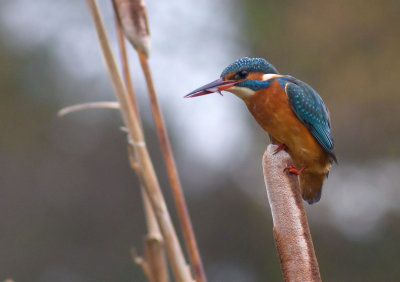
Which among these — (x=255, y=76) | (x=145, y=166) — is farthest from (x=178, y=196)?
(x=255, y=76)

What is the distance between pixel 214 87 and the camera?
89cm

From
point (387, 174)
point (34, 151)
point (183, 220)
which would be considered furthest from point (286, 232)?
point (34, 151)

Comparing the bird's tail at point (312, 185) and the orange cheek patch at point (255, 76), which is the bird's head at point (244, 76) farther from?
the bird's tail at point (312, 185)

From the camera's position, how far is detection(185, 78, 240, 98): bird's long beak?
0.82m

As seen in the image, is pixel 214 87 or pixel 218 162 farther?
pixel 218 162

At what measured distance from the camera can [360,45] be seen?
6.36 m

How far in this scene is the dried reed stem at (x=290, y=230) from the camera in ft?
2.15

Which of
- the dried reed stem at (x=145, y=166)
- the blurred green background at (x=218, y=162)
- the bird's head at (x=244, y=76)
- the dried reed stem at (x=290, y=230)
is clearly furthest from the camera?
the blurred green background at (x=218, y=162)

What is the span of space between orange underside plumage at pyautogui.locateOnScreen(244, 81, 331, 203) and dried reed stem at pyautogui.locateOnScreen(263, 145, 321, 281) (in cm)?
29

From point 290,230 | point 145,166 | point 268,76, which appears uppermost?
point 268,76

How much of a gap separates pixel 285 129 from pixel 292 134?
0.01 m

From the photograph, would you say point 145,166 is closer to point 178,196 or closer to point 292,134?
point 178,196

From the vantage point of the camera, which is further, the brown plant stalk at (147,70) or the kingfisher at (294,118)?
the kingfisher at (294,118)

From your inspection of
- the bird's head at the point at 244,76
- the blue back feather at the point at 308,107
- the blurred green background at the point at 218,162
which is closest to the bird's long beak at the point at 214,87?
the bird's head at the point at 244,76
